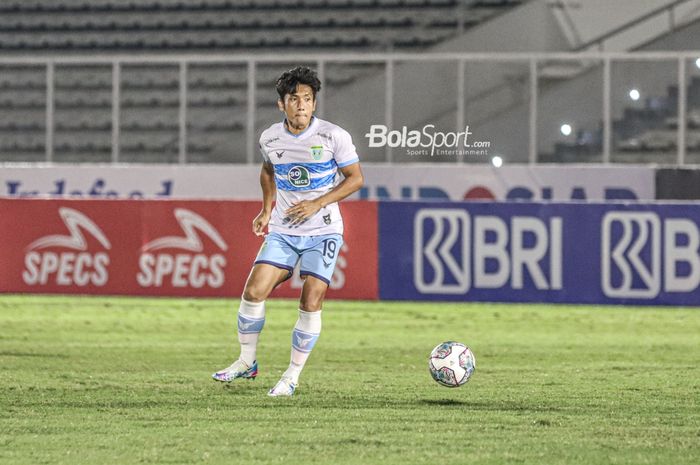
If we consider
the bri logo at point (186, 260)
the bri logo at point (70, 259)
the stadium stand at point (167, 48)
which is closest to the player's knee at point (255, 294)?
the bri logo at point (186, 260)

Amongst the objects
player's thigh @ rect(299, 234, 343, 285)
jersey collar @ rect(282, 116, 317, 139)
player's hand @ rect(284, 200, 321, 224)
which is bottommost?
player's thigh @ rect(299, 234, 343, 285)

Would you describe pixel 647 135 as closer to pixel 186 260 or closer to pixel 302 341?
pixel 186 260

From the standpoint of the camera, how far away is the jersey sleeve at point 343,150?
8578mm

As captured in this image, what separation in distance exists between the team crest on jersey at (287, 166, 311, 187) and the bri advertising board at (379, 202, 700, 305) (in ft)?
24.5

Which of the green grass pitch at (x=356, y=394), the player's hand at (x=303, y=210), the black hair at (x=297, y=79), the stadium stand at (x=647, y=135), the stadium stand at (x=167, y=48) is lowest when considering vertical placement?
the green grass pitch at (x=356, y=394)

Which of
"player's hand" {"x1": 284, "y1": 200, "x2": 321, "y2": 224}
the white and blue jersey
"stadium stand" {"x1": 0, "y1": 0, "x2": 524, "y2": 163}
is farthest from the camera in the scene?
"stadium stand" {"x1": 0, "y1": 0, "x2": 524, "y2": 163}

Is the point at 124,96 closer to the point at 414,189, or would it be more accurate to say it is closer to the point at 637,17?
the point at 414,189

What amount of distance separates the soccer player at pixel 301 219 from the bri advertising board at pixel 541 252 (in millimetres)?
7326

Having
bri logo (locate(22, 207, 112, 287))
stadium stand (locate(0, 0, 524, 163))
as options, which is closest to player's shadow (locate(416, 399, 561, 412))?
bri logo (locate(22, 207, 112, 287))

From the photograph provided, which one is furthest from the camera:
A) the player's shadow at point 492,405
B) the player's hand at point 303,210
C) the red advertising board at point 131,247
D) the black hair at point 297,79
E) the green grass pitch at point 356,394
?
the red advertising board at point 131,247

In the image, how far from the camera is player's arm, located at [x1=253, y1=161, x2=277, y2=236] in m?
8.91

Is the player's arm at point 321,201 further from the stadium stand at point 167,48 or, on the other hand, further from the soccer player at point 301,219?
the stadium stand at point 167,48

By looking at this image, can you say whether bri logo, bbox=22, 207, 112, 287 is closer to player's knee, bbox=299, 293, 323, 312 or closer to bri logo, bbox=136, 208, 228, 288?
bri logo, bbox=136, 208, 228, 288

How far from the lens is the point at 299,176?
861 cm
